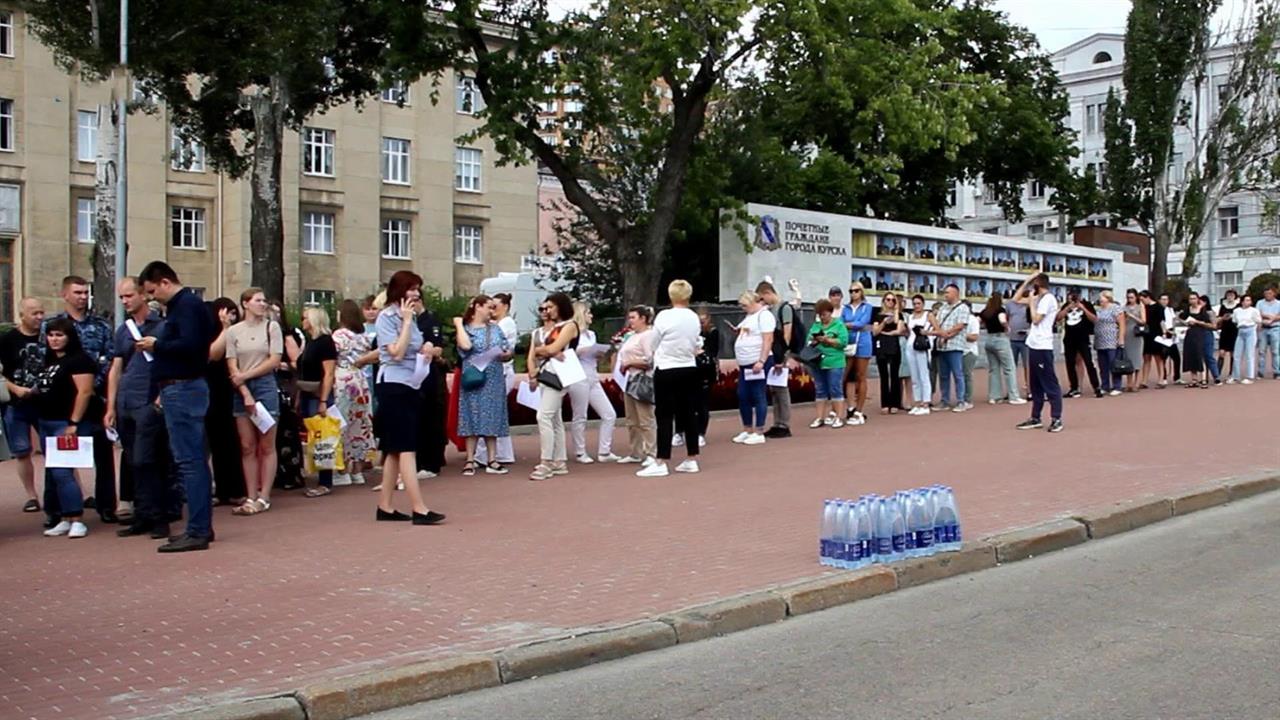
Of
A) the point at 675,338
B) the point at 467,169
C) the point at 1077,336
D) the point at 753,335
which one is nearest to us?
the point at 675,338

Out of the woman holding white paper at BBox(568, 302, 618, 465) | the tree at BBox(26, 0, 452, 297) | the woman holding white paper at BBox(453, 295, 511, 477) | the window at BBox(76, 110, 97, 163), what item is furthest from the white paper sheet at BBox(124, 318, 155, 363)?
the window at BBox(76, 110, 97, 163)

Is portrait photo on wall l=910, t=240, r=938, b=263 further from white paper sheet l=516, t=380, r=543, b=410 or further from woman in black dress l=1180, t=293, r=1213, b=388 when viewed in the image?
white paper sheet l=516, t=380, r=543, b=410

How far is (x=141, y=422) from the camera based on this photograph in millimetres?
9883

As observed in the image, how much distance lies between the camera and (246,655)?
6.43 metres

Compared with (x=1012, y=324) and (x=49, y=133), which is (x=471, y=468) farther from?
(x=49, y=133)

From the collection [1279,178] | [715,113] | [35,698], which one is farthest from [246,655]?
[1279,178]

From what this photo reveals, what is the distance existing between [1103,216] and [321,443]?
64.8 m

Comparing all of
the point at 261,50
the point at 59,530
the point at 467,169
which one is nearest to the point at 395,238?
the point at 467,169

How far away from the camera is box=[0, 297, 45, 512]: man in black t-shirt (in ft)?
34.6

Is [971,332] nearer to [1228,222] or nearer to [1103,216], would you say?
[1103,216]

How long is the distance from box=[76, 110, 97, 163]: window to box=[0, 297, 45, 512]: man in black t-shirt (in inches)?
1598

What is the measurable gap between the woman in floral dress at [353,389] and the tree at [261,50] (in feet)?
45.9

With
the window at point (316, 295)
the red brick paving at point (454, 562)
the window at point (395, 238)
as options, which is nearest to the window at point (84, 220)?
Answer: the window at point (316, 295)

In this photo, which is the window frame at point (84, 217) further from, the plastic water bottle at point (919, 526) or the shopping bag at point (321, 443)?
the plastic water bottle at point (919, 526)
